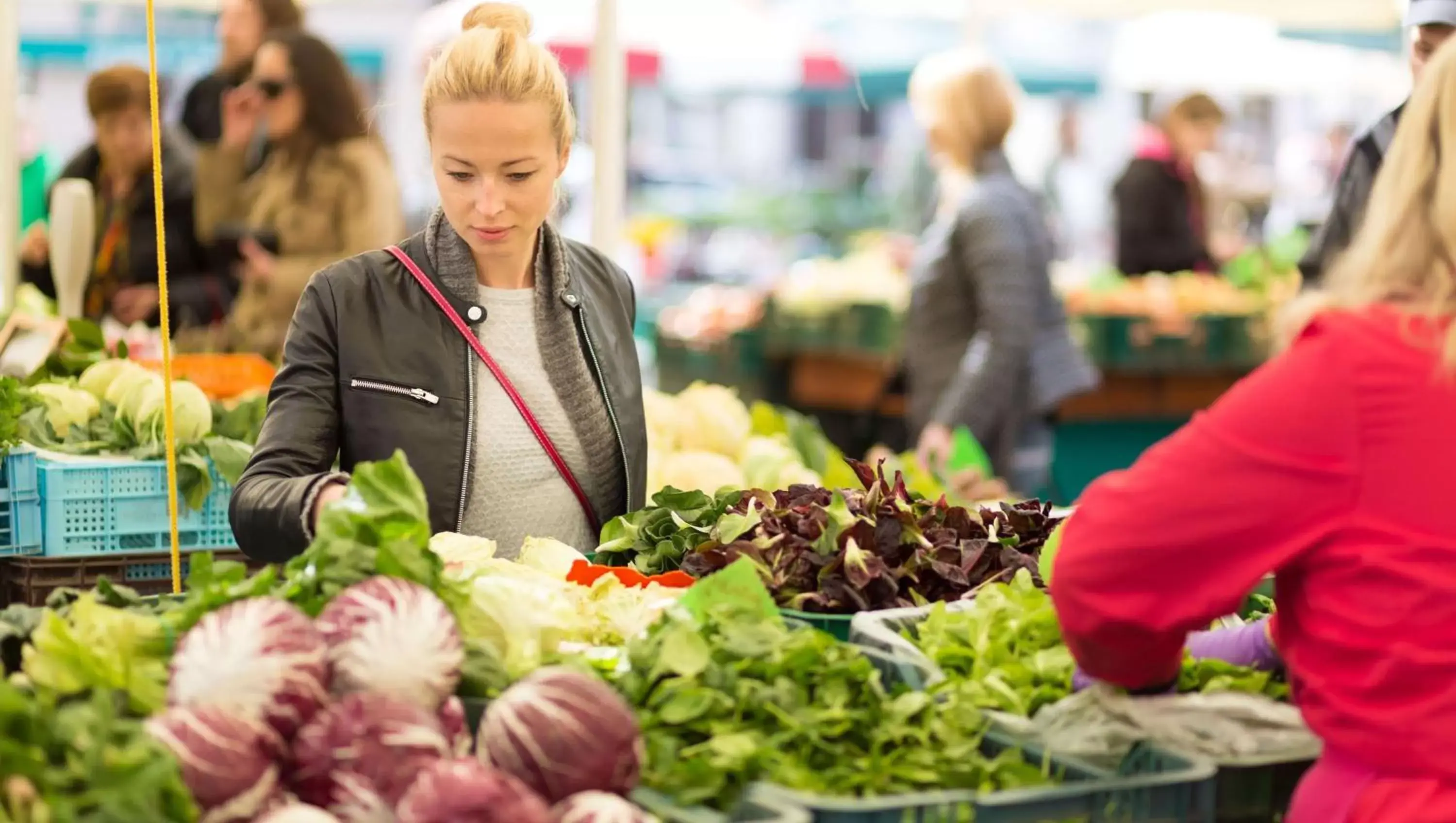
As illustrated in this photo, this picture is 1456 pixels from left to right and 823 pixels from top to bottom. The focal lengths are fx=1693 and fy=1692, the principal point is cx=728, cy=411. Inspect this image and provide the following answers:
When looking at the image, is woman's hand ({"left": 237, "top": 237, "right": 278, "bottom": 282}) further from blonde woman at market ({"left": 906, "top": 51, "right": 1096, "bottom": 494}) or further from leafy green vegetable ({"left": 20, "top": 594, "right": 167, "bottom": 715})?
leafy green vegetable ({"left": 20, "top": 594, "right": 167, "bottom": 715})

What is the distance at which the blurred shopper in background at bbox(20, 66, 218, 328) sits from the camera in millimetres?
6023

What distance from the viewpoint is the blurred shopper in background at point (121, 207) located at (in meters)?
6.02

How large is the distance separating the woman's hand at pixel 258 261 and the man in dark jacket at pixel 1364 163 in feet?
11.0

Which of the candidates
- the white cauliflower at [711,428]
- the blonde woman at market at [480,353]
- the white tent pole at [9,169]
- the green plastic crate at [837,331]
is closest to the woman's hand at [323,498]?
the blonde woman at market at [480,353]

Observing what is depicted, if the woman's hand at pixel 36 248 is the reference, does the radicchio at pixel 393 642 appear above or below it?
below

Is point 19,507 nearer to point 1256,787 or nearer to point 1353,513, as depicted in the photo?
point 1256,787

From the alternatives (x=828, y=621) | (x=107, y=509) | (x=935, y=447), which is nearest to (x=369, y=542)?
(x=828, y=621)

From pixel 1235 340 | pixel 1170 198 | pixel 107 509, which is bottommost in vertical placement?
pixel 1235 340

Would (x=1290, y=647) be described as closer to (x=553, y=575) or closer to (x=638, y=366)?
(x=553, y=575)

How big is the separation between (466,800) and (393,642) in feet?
1.03

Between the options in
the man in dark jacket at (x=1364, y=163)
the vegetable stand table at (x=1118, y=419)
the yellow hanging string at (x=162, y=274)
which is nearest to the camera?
the yellow hanging string at (x=162, y=274)

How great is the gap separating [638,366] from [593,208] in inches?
53.1

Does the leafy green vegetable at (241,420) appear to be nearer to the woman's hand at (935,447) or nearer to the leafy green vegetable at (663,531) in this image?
the leafy green vegetable at (663,531)

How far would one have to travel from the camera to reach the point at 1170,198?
1032cm
